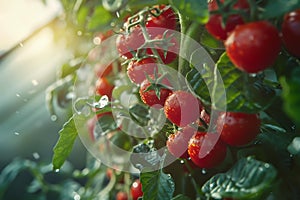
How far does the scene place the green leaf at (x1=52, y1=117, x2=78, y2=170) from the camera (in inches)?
31.9

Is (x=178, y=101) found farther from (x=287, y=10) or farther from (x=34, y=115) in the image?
(x=34, y=115)

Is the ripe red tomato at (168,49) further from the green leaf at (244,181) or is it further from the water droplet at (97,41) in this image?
the water droplet at (97,41)

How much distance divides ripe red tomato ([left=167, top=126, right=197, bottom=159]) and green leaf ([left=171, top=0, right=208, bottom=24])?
169 millimetres

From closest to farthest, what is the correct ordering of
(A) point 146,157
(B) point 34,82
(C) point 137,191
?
(A) point 146,157 → (C) point 137,191 → (B) point 34,82

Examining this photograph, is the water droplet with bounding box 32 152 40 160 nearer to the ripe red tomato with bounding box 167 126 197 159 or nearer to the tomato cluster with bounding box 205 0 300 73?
the ripe red tomato with bounding box 167 126 197 159

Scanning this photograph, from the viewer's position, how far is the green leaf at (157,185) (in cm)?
70

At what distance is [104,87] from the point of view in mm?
988

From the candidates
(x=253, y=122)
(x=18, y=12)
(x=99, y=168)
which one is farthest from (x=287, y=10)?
(x=18, y=12)

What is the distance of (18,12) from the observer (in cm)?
169

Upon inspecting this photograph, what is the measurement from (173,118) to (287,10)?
22 cm

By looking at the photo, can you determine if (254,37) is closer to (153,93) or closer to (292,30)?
(292,30)

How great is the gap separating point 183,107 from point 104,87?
16.2 inches

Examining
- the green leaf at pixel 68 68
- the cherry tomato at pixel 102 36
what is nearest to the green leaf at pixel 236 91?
the cherry tomato at pixel 102 36

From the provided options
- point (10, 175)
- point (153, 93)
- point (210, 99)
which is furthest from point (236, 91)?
point (10, 175)
